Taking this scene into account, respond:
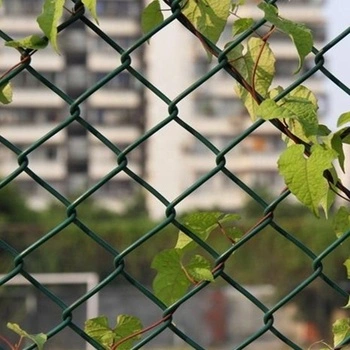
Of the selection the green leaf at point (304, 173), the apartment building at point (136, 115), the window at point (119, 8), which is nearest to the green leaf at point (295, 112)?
the green leaf at point (304, 173)

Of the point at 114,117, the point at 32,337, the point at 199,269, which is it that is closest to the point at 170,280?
the point at 199,269

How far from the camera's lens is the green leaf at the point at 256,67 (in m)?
0.84

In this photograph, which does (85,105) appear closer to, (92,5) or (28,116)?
(28,116)

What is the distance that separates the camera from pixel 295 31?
781mm

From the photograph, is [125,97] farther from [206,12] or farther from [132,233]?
[206,12]

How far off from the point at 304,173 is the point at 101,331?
21cm

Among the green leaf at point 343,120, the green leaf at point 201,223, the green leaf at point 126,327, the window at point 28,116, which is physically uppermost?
the window at point 28,116

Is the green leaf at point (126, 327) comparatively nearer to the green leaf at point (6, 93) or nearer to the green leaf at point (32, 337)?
the green leaf at point (32, 337)

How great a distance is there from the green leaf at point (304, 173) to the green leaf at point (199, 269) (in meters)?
0.10

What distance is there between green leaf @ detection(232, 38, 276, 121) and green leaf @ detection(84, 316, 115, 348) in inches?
8.6

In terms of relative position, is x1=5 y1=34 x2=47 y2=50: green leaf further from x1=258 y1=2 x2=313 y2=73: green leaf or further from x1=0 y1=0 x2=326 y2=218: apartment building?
x1=0 y1=0 x2=326 y2=218: apartment building

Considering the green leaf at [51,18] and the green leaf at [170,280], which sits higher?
the green leaf at [51,18]

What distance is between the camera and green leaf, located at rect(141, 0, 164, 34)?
829 millimetres

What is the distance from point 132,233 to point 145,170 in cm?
937
